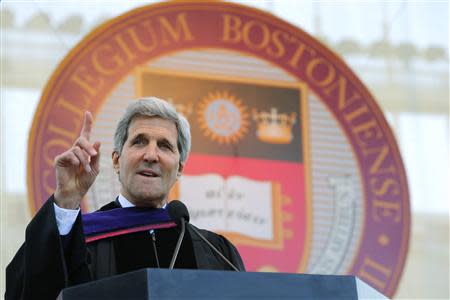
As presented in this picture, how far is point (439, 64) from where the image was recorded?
7031mm

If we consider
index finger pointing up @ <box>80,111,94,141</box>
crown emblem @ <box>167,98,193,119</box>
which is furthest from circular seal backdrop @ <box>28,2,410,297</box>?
index finger pointing up @ <box>80,111,94,141</box>

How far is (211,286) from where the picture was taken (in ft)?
8.48

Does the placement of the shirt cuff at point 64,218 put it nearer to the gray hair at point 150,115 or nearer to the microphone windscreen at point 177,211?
the microphone windscreen at point 177,211

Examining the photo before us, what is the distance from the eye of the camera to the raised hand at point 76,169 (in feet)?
10.2

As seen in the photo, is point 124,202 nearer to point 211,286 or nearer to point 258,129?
point 211,286

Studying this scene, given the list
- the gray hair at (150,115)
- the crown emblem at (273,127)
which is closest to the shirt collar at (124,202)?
the gray hair at (150,115)

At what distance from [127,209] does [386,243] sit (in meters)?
3.12

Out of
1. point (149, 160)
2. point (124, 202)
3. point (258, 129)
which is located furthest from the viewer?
point (258, 129)

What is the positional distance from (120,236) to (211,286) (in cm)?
107

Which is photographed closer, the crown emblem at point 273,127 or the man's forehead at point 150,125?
the man's forehead at point 150,125

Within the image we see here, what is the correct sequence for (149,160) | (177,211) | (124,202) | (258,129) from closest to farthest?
1. (177,211)
2. (149,160)
3. (124,202)
4. (258,129)

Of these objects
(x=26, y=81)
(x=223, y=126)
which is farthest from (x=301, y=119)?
(x=26, y=81)

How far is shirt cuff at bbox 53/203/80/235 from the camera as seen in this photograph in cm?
319

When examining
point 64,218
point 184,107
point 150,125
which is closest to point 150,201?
point 150,125
